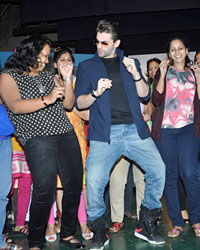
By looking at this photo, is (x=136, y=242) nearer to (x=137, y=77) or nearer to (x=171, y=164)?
(x=171, y=164)

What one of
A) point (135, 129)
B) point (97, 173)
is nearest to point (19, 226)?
point (97, 173)

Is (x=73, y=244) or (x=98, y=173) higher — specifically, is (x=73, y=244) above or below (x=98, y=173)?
below

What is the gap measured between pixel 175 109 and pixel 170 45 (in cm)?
64

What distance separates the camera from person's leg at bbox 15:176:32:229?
3.86 m

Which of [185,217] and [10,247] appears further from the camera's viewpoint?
[185,217]

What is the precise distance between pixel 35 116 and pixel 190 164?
146cm

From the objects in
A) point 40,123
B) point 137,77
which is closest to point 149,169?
point 137,77

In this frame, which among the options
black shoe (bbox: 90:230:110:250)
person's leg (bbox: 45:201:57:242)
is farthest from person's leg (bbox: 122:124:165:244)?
person's leg (bbox: 45:201:57:242)

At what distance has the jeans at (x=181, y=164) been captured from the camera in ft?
11.4

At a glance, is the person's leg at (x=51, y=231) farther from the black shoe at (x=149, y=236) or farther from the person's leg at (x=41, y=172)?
the black shoe at (x=149, y=236)

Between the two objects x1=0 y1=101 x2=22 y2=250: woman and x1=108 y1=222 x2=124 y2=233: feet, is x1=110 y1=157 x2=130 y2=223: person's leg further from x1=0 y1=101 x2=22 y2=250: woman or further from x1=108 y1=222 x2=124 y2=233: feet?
x1=0 y1=101 x2=22 y2=250: woman

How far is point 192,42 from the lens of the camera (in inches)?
324

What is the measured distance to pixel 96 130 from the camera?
3229 millimetres

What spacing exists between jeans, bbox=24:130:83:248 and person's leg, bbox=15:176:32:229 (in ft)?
2.17
